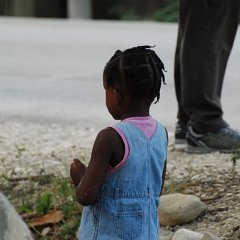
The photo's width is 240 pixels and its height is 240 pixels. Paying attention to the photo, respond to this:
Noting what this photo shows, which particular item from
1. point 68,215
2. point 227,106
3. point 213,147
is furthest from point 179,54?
point 227,106

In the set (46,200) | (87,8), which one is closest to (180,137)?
(46,200)

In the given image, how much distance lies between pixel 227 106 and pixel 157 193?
5.02 meters

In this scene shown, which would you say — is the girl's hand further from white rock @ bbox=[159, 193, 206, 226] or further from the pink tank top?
white rock @ bbox=[159, 193, 206, 226]

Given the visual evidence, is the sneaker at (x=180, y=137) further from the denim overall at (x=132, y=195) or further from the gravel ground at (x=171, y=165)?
the denim overall at (x=132, y=195)

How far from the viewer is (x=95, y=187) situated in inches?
102

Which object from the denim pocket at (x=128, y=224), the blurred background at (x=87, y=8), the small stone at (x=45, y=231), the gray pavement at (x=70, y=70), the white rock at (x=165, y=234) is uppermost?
the denim pocket at (x=128, y=224)

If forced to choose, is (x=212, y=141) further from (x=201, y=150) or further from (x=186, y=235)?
(x=186, y=235)

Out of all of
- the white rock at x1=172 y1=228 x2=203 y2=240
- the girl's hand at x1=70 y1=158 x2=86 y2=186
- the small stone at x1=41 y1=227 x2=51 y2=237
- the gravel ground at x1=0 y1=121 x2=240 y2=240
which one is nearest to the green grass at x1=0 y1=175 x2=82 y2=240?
the small stone at x1=41 y1=227 x2=51 y2=237

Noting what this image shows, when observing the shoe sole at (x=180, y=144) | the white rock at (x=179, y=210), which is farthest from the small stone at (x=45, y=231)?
the shoe sole at (x=180, y=144)

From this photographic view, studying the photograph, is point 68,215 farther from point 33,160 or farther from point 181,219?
point 33,160

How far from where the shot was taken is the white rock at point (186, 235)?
3502 mm

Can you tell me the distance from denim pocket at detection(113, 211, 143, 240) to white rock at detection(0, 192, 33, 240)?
1.42 feet

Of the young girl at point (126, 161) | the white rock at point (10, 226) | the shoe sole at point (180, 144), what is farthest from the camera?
the shoe sole at point (180, 144)

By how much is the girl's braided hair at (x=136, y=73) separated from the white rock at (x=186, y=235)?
1.03m
